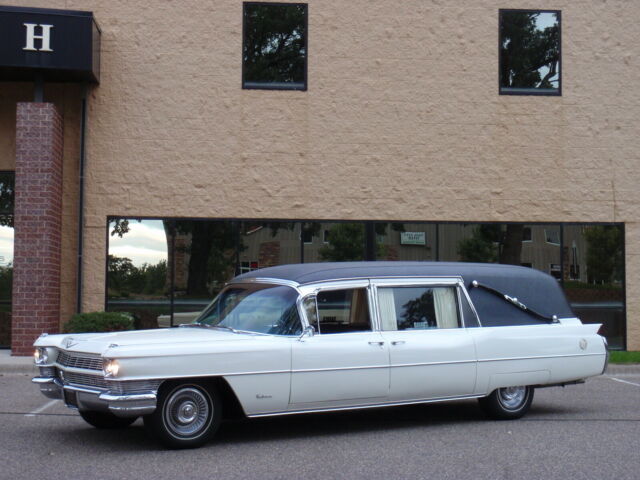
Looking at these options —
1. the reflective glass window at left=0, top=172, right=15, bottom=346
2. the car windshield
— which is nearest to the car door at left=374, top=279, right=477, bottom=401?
the car windshield

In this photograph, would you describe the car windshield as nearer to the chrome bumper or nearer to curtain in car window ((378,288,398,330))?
curtain in car window ((378,288,398,330))

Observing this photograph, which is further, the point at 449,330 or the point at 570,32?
the point at 570,32

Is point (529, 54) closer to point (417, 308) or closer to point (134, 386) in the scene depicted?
point (417, 308)

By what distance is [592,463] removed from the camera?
7.44 m

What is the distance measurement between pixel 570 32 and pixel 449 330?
11.3 m

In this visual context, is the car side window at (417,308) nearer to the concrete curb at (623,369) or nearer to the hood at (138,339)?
the hood at (138,339)

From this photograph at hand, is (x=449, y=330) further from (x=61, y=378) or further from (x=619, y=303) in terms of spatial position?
(x=619, y=303)

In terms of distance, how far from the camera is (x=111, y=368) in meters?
7.58

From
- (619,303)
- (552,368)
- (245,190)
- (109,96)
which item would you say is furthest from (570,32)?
(552,368)

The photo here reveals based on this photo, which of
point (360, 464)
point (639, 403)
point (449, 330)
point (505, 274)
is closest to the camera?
point (360, 464)

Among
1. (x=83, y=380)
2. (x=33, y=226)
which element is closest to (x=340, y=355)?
(x=83, y=380)

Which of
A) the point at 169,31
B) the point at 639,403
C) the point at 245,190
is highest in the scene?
the point at 169,31

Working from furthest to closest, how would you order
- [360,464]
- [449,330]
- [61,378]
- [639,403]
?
[639,403] < [449,330] < [61,378] < [360,464]

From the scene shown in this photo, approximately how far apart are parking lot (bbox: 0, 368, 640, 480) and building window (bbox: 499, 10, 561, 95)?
30.8 feet
